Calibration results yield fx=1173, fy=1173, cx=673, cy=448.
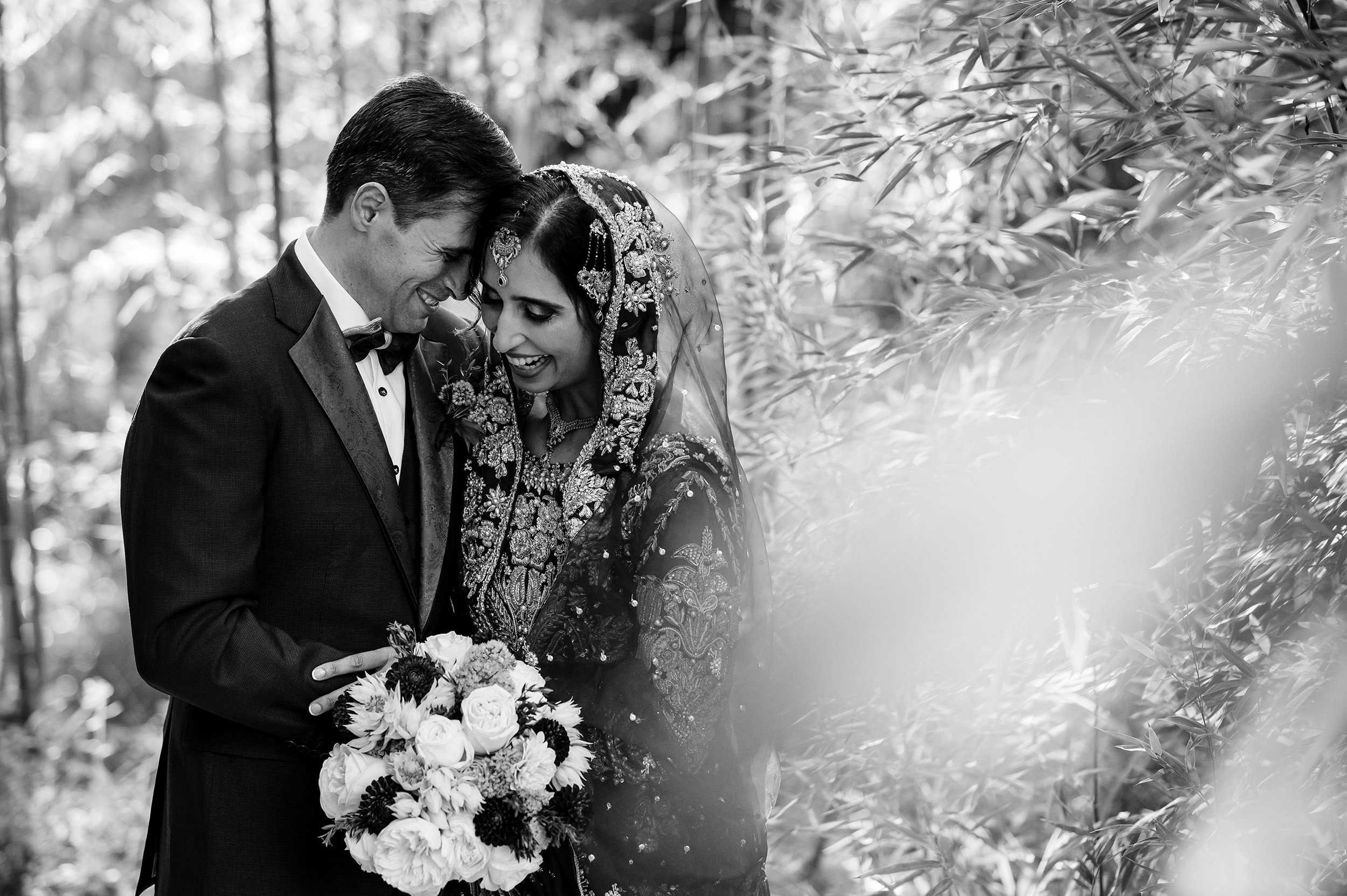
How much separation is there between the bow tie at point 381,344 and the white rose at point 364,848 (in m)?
0.85

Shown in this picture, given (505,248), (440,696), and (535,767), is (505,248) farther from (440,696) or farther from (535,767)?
(535,767)

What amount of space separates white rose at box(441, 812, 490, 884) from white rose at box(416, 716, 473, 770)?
8 cm

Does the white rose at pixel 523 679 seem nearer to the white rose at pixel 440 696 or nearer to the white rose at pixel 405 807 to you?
the white rose at pixel 440 696

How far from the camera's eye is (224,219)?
5.73 metres

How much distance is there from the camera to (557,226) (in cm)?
216

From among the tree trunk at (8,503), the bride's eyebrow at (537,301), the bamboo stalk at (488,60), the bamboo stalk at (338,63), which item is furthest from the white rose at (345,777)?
the bamboo stalk at (338,63)

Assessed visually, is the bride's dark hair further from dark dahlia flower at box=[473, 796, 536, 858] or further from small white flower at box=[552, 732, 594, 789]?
dark dahlia flower at box=[473, 796, 536, 858]

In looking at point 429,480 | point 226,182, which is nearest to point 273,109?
point 226,182

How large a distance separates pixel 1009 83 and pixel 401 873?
1859 millimetres

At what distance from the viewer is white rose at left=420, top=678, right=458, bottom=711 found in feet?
6.06

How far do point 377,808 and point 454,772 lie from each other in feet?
0.42

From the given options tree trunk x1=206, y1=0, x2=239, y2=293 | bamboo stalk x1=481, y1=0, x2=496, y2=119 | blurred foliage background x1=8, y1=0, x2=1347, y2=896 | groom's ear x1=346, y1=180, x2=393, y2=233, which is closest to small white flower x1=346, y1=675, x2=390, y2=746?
groom's ear x1=346, y1=180, x2=393, y2=233

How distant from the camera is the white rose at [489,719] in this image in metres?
1.79

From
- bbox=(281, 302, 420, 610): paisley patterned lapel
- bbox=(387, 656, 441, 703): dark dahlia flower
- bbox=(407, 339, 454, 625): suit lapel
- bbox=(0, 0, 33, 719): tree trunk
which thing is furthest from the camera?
bbox=(0, 0, 33, 719): tree trunk
